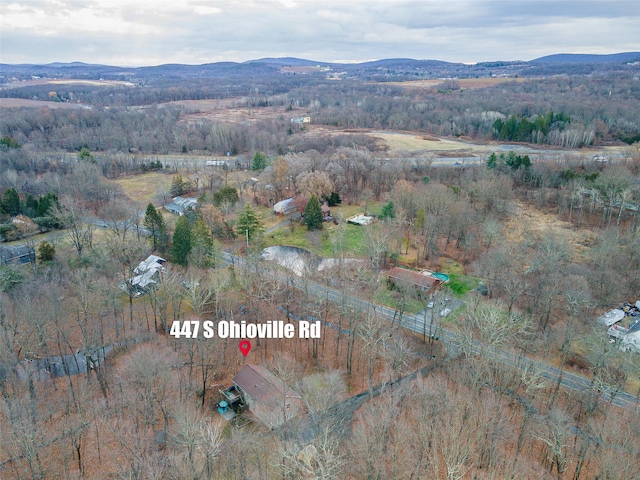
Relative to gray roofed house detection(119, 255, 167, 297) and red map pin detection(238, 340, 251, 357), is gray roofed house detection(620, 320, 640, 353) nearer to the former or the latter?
red map pin detection(238, 340, 251, 357)

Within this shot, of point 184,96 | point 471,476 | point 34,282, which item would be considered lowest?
point 471,476

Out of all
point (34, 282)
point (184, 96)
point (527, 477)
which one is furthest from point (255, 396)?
point (184, 96)

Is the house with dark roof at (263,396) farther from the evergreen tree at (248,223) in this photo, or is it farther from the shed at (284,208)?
the shed at (284,208)

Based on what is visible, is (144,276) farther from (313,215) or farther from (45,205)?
(45,205)

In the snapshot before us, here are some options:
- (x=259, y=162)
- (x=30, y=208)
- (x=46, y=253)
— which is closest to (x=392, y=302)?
(x=46, y=253)

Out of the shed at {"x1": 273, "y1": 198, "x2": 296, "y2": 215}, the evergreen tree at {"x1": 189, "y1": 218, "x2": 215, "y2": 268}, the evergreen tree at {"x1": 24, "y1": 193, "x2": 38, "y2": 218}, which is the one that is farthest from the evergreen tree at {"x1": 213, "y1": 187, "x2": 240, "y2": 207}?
the evergreen tree at {"x1": 24, "y1": 193, "x2": 38, "y2": 218}

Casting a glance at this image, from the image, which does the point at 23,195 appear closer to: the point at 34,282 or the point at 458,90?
the point at 34,282

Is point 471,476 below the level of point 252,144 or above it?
below
